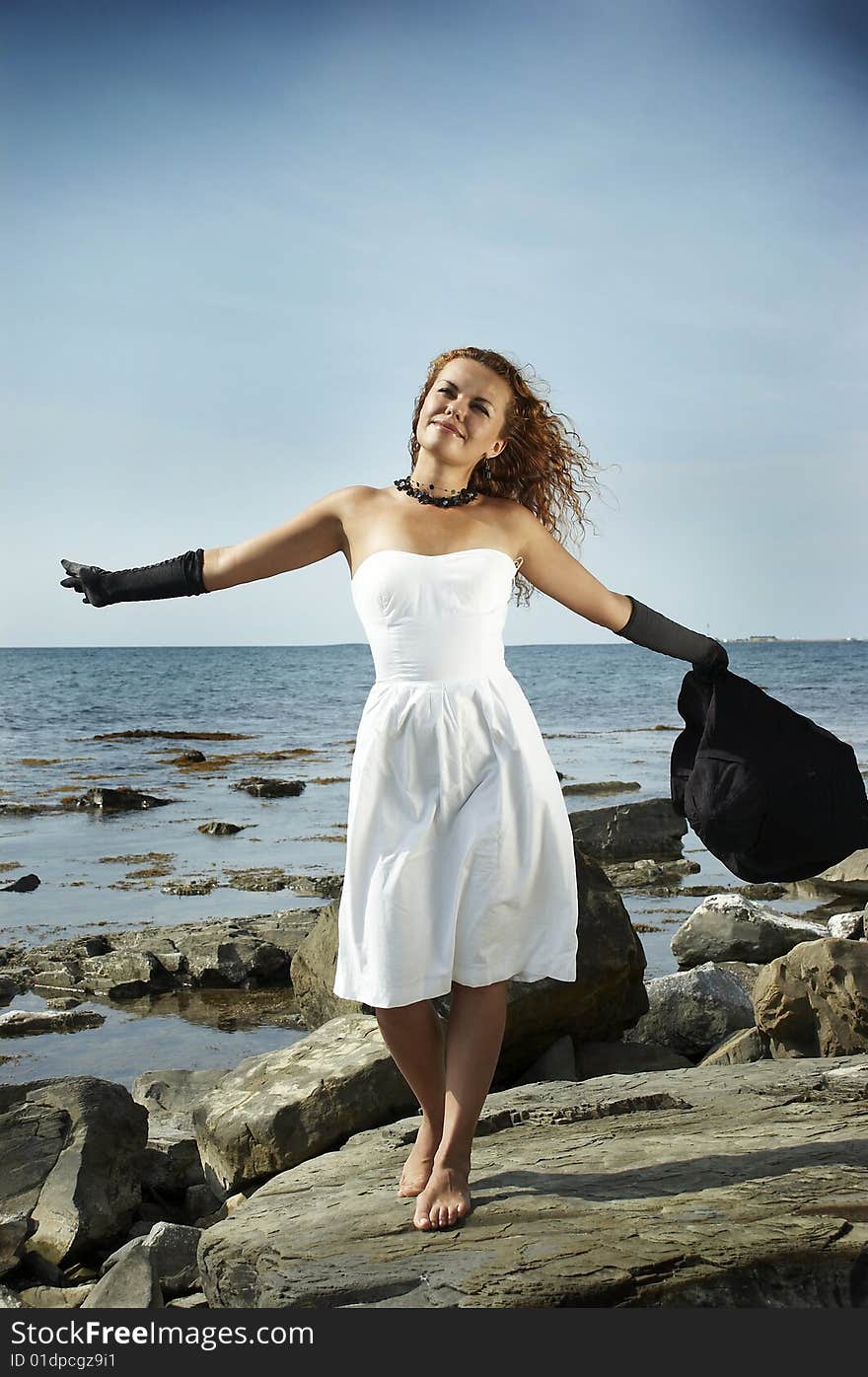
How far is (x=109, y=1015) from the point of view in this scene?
6.39m

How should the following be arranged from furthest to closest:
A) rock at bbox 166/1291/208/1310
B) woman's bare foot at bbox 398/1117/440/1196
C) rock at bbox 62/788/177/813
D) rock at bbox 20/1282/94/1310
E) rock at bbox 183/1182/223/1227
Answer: rock at bbox 62/788/177/813 → rock at bbox 183/1182/223/1227 → rock at bbox 20/1282/94/1310 → rock at bbox 166/1291/208/1310 → woman's bare foot at bbox 398/1117/440/1196

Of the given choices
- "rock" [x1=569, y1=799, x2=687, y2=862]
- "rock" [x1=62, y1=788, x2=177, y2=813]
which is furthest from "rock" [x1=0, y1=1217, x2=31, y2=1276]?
"rock" [x1=62, y1=788, x2=177, y2=813]

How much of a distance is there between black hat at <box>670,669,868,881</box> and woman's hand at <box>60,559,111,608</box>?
1657 millimetres

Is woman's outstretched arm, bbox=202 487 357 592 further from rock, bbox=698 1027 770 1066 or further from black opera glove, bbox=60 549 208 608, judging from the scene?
rock, bbox=698 1027 770 1066

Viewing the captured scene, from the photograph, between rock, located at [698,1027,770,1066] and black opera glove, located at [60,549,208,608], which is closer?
black opera glove, located at [60,549,208,608]

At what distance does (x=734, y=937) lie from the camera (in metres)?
7.04

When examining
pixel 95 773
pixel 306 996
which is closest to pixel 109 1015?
pixel 306 996

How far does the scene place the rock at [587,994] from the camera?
4.74 meters

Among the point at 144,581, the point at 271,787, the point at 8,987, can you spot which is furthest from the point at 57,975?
the point at 271,787

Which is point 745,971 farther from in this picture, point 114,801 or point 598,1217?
point 114,801

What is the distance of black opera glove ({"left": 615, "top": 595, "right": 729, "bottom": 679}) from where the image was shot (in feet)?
11.0

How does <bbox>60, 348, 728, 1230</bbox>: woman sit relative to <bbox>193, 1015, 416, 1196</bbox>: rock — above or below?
above

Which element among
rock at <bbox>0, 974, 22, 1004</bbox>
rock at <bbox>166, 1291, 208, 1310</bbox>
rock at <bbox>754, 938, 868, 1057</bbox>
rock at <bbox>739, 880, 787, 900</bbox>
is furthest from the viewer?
rock at <bbox>739, 880, 787, 900</bbox>

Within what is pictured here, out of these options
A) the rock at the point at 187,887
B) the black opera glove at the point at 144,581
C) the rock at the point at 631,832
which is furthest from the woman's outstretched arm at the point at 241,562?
the rock at the point at 631,832
